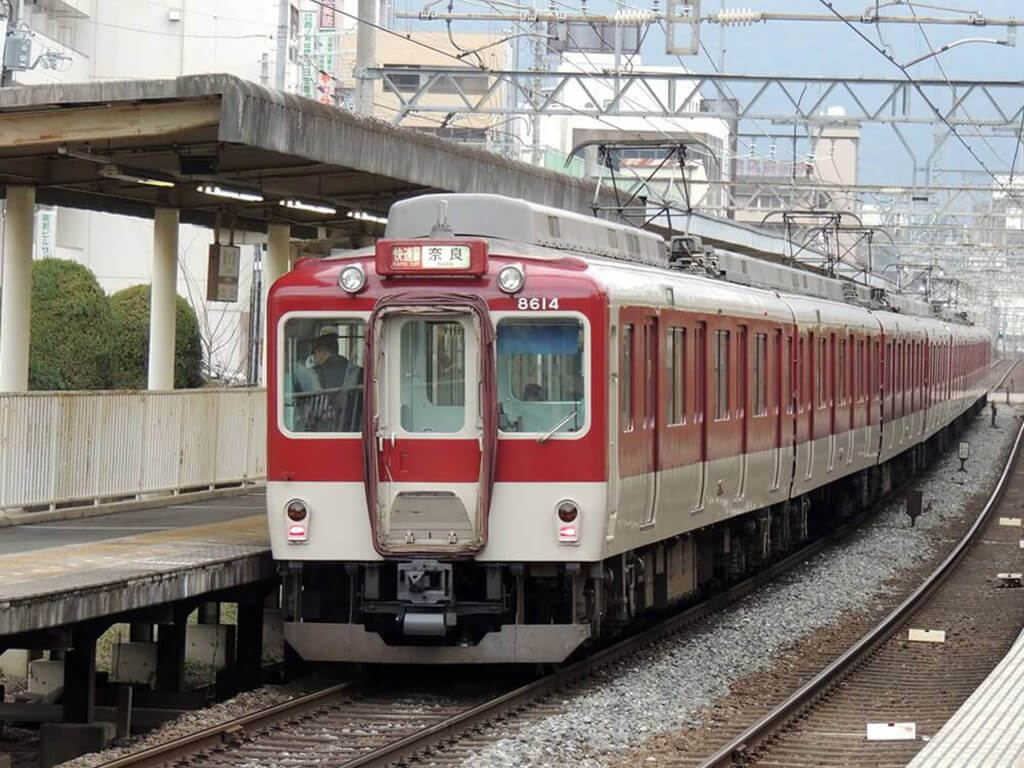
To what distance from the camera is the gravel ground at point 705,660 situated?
9.62 metres

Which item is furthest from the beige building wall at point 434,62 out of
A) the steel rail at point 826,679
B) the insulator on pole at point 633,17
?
the steel rail at point 826,679

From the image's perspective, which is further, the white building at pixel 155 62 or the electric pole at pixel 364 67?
the white building at pixel 155 62

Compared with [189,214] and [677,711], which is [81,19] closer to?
[189,214]

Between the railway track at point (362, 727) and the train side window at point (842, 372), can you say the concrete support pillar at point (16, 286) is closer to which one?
the railway track at point (362, 727)

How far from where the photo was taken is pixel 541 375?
10961 mm

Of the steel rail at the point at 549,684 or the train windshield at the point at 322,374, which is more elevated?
the train windshield at the point at 322,374

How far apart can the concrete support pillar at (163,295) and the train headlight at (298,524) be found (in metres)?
7.19

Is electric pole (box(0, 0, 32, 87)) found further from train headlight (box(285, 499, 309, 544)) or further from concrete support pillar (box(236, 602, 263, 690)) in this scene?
train headlight (box(285, 499, 309, 544))

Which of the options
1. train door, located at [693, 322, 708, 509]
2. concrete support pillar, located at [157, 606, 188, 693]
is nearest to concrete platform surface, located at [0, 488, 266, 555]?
concrete support pillar, located at [157, 606, 188, 693]

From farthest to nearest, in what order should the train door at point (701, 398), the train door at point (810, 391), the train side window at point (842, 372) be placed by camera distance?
1. the train side window at point (842, 372)
2. the train door at point (810, 391)
3. the train door at point (701, 398)

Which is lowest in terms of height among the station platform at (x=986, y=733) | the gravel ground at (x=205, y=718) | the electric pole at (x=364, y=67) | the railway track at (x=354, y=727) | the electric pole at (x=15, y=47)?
the gravel ground at (x=205, y=718)

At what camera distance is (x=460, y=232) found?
12039 millimetres

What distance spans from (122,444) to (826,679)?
7152 mm

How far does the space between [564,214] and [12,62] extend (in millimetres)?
22331
